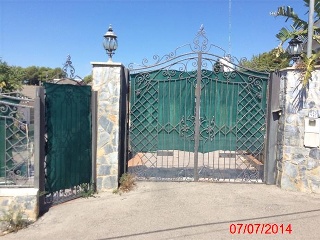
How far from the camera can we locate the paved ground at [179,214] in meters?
3.58

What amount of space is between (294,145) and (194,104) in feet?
7.04

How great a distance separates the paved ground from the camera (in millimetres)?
3584

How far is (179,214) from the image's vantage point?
420 cm

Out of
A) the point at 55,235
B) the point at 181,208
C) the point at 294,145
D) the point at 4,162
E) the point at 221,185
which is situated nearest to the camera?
the point at 55,235

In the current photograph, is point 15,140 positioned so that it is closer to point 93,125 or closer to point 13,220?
point 13,220

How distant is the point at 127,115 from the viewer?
5672mm

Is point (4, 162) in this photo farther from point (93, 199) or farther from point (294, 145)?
point (294, 145)

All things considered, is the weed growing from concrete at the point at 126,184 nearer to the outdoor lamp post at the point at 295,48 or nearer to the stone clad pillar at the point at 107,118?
the stone clad pillar at the point at 107,118

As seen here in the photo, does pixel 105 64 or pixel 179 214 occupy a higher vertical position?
pixel 105 64

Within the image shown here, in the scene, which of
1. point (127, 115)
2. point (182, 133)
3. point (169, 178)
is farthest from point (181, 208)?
point (127, 115)

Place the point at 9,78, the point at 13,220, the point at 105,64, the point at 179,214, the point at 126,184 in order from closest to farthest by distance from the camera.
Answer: the point at 13,220, the point at 179,214, the point at 105,64, the point at 126,184, the point at 9,78
